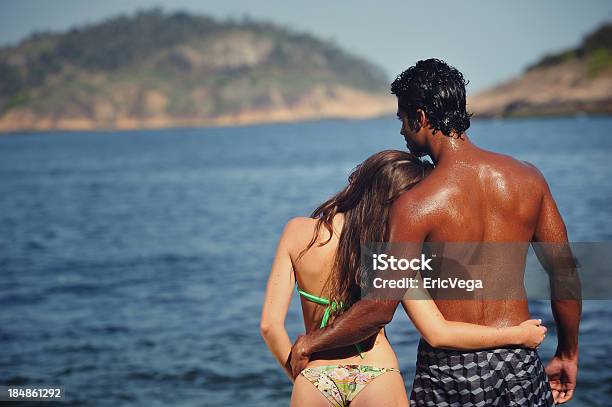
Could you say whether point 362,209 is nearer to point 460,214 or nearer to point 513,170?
point 460,214

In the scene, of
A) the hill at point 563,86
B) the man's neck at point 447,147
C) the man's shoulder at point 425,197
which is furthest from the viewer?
the hill at point 563,86

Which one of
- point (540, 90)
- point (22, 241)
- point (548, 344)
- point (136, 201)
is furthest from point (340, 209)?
point (540, 90)

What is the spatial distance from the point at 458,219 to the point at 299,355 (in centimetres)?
83

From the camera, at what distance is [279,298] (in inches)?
133

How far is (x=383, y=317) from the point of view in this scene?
10.5 feet

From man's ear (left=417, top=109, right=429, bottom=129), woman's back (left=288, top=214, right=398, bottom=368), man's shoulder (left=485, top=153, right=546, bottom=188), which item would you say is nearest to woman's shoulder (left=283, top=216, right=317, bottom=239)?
woman's back (left=288, top=214, right=398, bottom=368)

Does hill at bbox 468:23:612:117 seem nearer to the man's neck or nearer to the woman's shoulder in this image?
the man's neck

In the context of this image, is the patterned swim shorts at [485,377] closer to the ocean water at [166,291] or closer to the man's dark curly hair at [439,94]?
the man's dark curly hair at [439,94]

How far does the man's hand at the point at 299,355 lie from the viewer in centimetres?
331

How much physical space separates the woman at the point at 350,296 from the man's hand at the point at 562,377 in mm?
447

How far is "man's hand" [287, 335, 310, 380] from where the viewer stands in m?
3.31
